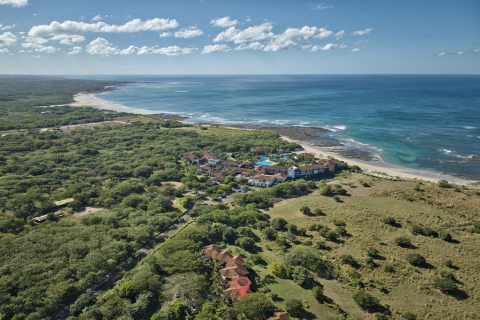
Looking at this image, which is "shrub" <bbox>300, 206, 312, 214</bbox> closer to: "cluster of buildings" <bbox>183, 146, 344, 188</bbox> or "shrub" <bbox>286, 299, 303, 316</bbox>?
"cluster of buildings" <bbox>183, 146, 344, 188</bbox>

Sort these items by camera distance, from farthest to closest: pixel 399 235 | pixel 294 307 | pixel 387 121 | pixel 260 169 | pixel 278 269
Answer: pixel 387 121 < pixel 260 169 < pixel 399 235 < pixel 278 269 < pixel 294 307

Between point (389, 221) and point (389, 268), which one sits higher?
point (389, 221)

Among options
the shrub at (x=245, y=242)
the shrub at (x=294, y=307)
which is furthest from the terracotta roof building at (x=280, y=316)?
the shrub at (x=245, y=242)

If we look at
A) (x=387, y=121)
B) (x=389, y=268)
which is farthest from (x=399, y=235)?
(x=387, y=121)

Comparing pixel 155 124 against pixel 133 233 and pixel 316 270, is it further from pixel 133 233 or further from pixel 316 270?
pixel 316 270

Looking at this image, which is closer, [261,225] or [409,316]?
[409,316]

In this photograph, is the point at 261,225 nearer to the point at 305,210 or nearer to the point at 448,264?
the point at 305,210

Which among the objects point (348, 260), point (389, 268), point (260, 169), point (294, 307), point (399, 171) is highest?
point (260, 169)
